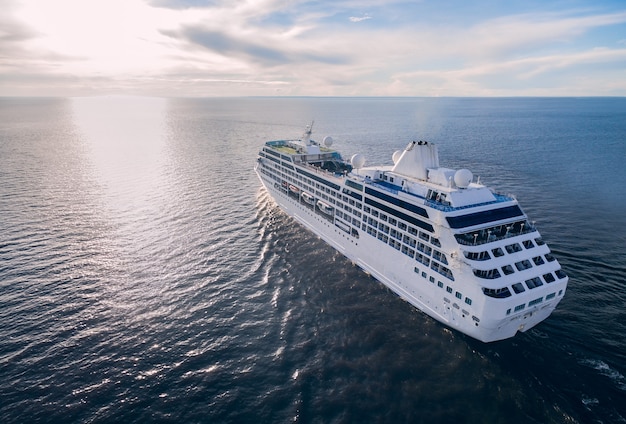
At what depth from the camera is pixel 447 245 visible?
107ft

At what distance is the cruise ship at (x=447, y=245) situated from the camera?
30312 mm

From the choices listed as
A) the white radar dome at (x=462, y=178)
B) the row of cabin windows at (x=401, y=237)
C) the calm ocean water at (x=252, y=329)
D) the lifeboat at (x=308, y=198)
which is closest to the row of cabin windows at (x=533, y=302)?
the calm ocean water at (x=252, y=329)

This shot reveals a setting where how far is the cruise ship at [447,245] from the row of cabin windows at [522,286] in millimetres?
95

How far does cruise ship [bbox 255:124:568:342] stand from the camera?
99.5ft

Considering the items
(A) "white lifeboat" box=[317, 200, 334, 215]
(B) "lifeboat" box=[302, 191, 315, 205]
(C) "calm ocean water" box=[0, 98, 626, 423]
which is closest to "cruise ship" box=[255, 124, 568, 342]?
(A) "white lifeboat" box=[317, 200, 334, 215]

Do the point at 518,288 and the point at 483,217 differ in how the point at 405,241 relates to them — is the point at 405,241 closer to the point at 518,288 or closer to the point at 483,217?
the point at 483,217

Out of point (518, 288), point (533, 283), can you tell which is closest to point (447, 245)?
point (518, 288)

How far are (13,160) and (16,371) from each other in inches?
3772

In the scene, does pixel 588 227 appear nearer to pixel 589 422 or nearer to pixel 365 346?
pixel 589 422

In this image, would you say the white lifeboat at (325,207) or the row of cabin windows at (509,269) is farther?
the white lifeboat at (325,207)

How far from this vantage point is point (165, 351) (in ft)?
103

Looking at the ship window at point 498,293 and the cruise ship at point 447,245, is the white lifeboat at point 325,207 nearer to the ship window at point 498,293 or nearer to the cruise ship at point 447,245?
the cruise ship at point 447,245

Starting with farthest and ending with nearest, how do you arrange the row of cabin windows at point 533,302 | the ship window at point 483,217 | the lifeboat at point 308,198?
the lifeboat at point 308,198
the ship window at point 483,217
the row of cabin windows at point 533,302

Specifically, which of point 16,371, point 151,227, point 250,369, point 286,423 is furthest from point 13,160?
point 286,423
